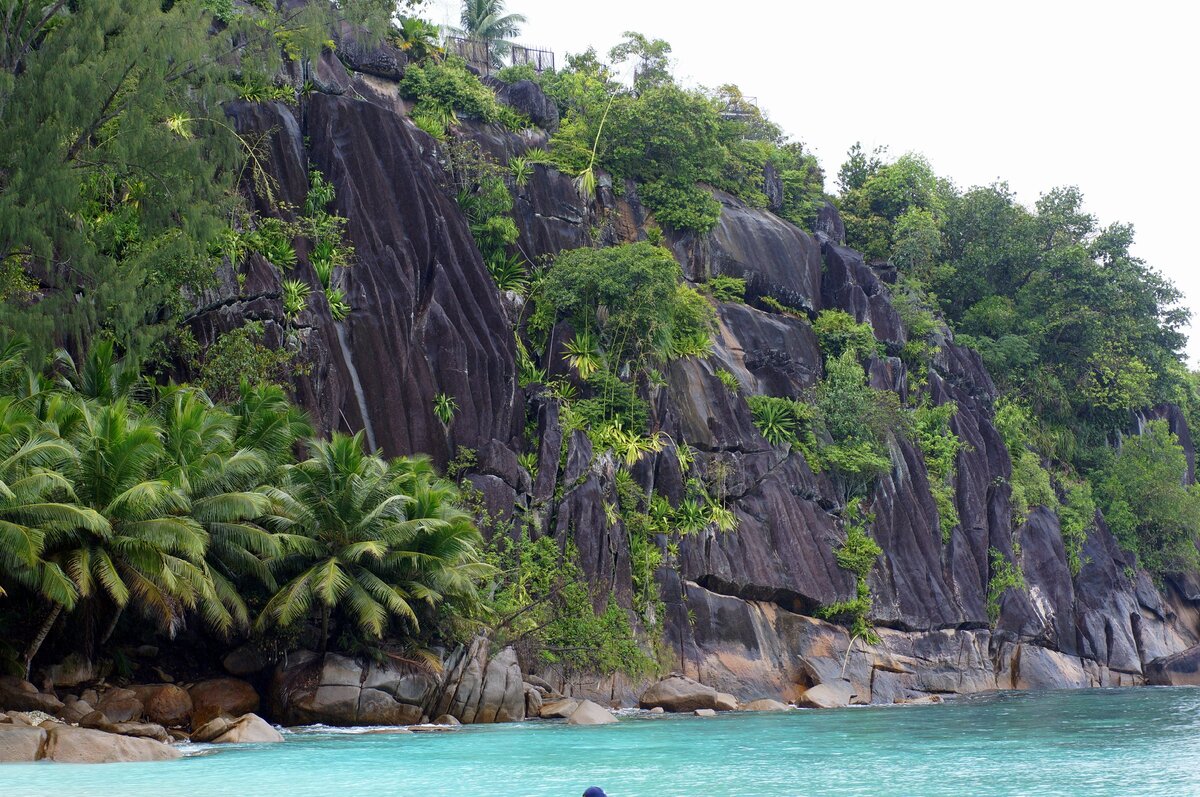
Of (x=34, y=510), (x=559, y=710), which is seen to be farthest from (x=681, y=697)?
(x=34, y=510)

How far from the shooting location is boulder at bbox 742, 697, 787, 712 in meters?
27.9

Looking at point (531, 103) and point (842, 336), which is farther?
point (842, 336)

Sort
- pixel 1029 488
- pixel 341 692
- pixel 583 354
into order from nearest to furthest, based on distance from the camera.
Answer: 1. pixel 341 692
2. pixel 583 354
3. pixel 1029 488

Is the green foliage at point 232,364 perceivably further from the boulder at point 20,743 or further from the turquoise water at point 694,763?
the boulder at point 20,743

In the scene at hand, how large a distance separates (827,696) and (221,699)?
16.6 metres

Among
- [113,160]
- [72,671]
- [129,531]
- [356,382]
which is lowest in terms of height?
[72,671]

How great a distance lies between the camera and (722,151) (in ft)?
128

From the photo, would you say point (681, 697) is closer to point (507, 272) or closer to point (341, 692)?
point (341, 692)

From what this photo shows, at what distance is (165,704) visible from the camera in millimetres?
18453

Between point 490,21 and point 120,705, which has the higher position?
point 490,21

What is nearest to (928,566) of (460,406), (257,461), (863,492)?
(863,492)

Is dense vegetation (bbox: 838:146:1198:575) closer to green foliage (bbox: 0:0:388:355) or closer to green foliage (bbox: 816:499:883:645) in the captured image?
green foliage (bbox: 816:499:883:645)

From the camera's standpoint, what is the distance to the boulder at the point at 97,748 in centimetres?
1422

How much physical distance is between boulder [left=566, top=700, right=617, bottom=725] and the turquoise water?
0.50 m
